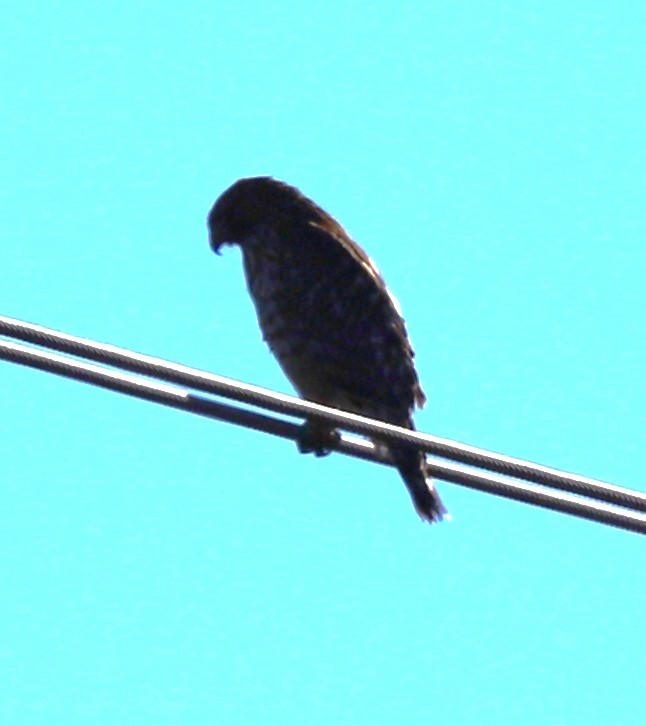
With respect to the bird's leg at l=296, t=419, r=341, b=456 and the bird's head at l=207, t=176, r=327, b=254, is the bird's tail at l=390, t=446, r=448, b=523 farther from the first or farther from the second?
the bird's head at l=207, t=176, r=327, b=254

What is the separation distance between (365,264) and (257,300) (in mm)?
554

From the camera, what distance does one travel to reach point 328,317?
8359mm

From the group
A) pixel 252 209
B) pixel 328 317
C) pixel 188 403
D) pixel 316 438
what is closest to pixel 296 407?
pixel 188 403

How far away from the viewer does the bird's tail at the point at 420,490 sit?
710cm

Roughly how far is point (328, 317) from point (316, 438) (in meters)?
1.37

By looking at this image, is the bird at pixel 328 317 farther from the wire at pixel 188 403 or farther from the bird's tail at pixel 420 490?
the wire at pixel 188 403

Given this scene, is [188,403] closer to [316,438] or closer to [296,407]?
[296,407]

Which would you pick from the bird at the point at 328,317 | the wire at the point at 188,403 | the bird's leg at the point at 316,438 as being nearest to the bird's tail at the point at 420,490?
the bird at the point at 328,317

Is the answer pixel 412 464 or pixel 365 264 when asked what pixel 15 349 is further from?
pixel 365 264

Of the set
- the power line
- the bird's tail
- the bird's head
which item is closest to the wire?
the power line

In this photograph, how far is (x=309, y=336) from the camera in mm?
8281

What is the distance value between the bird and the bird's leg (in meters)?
0.02

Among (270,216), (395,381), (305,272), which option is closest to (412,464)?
(395,381)

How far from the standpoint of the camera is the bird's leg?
6.38 metres
